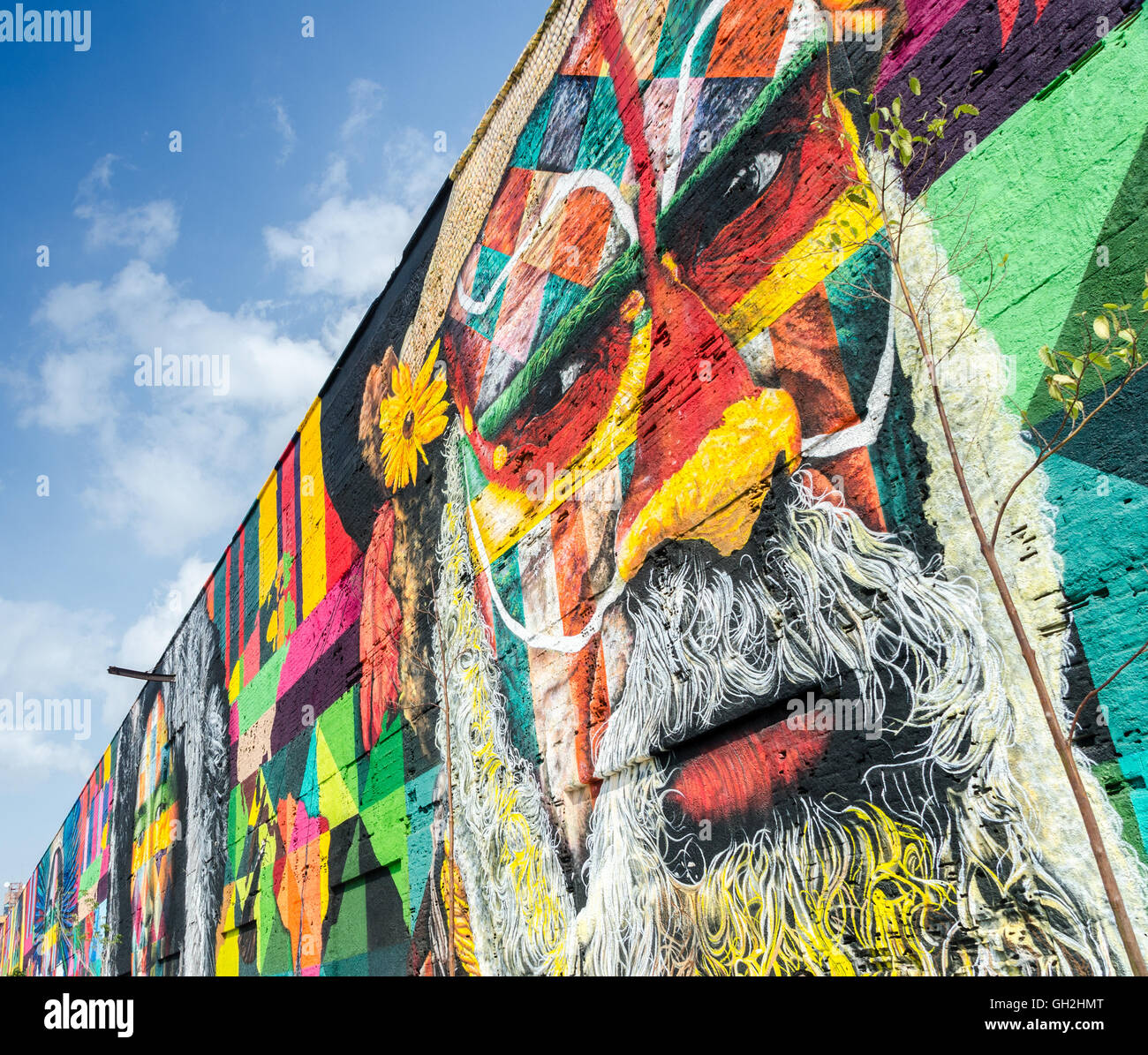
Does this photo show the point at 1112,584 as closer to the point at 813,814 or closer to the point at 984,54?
the point at 813,814

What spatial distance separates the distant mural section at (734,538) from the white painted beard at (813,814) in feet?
0.05

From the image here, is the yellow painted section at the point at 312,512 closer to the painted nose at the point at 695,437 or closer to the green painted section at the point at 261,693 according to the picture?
the green painted section at the point at 261,693

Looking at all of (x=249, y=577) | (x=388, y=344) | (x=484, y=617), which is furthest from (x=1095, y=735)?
(x=249, y=577)

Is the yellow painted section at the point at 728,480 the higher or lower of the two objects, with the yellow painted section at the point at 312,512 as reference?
lower

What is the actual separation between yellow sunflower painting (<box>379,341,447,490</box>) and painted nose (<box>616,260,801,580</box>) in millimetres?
2567

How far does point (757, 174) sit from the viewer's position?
163 inches

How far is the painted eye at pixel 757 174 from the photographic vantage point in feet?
13.3

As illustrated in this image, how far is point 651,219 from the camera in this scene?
4.78m

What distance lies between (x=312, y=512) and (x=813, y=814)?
6.91 meters

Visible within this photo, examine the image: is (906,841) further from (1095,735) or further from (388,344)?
(388,344)

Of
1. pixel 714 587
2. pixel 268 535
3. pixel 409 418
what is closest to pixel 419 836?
pixel 409 418

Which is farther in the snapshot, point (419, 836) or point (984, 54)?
point (419, 836)

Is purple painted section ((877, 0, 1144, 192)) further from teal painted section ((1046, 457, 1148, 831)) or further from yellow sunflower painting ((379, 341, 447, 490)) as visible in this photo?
yellow sunflower painting ((379, 341, 447, 490))

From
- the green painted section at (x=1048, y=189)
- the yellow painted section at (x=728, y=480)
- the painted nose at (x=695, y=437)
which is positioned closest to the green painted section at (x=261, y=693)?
the painted nose at (x=695, y=437)
